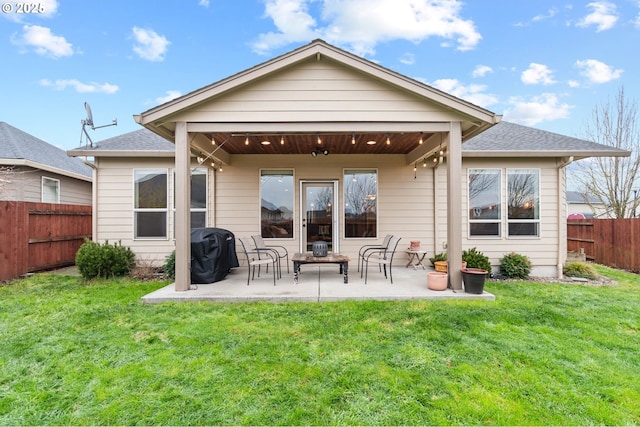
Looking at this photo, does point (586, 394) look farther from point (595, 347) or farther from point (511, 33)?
point (511, 33)

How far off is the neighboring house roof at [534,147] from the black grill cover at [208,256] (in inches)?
216

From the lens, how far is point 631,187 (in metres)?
10.7

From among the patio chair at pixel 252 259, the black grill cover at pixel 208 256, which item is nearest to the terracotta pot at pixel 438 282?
the patio chair at pixel 252 259

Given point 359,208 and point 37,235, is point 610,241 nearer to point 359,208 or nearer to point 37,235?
point 359,208

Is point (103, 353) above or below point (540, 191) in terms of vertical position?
below

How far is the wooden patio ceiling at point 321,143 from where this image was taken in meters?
5.76

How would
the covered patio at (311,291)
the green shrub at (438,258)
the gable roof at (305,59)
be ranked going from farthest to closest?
1. the green shrub at (438,258)
2. the gable roof at (305,59)
3. the covered patio at (311,291)

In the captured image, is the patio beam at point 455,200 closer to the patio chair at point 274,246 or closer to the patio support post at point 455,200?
the patio support post at point 455,200

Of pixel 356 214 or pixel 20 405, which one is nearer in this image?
pixel 20 405

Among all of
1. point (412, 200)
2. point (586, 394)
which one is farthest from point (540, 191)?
point (586, 394)

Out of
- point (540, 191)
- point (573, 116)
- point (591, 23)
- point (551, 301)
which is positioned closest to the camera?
point (551, 301)

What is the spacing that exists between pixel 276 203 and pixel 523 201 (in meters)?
5.73

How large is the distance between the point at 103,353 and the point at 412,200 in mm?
6316

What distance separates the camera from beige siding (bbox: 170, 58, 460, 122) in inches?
189
